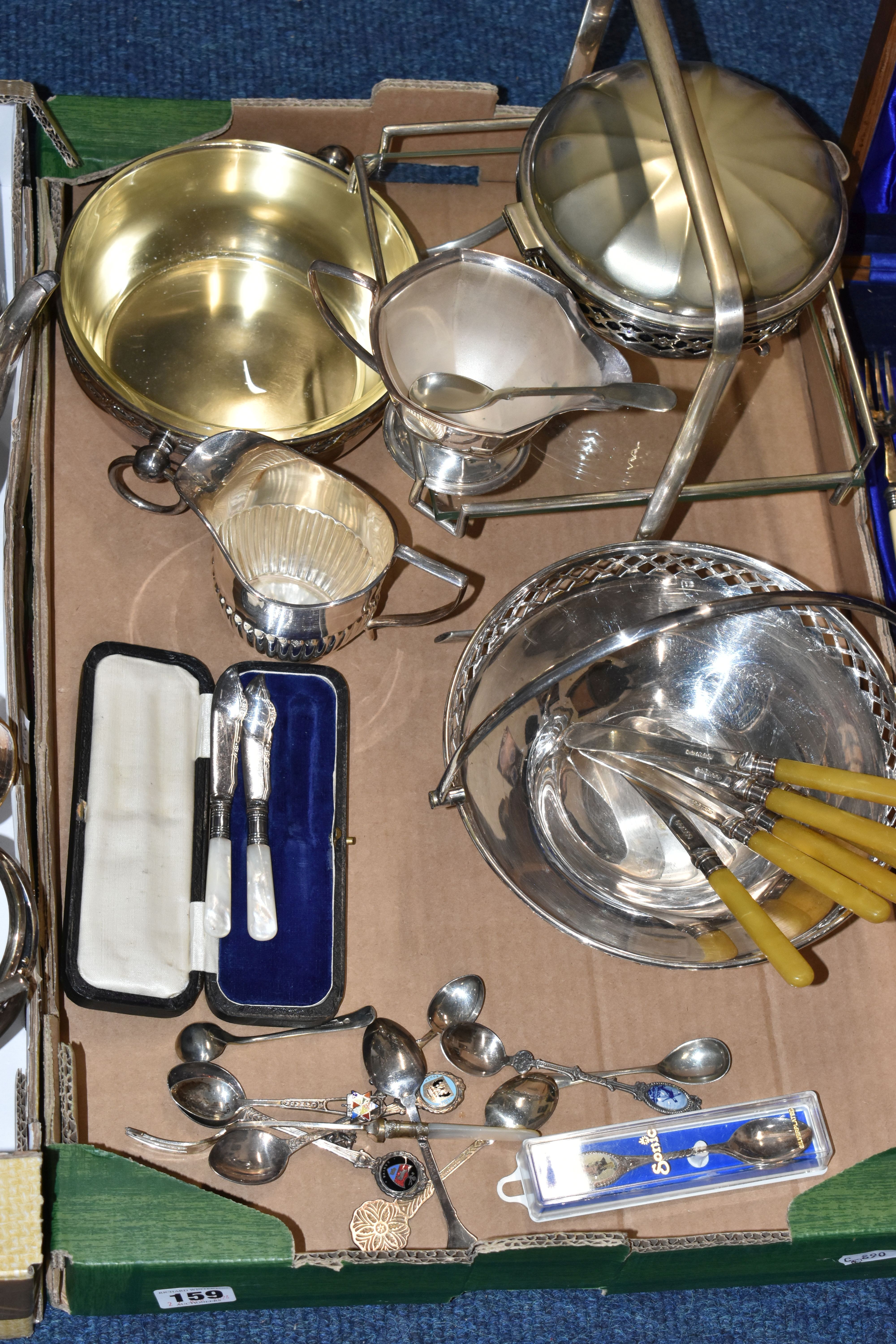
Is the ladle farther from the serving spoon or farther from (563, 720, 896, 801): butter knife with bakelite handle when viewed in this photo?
(563, 720, 896, 801): butter knife with bakelite handle

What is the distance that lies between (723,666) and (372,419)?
28 centimetres

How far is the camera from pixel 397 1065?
28.5 inches

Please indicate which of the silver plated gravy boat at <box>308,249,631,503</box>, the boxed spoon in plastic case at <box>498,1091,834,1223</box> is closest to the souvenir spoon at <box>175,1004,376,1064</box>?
the boxed spoon in plastic case at <box>498,1091,834,1223</box>

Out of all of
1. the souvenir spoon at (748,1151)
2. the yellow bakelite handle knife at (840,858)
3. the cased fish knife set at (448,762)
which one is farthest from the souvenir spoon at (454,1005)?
the yellow bakelite handle knife at (840,858)

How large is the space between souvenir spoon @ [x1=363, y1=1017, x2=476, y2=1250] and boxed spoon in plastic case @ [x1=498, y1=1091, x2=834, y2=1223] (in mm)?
59

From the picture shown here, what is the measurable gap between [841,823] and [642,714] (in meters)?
0.19

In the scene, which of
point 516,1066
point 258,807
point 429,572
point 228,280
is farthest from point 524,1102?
point 228,280

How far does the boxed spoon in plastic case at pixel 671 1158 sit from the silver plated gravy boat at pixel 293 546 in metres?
0.33

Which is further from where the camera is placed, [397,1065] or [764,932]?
[397,1065]

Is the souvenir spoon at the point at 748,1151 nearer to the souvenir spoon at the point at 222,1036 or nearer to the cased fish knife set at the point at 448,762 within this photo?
the cased fish knife set at the point at 448,762

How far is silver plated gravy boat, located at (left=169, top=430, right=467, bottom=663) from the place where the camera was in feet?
2.42

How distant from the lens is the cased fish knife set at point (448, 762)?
2.23ft

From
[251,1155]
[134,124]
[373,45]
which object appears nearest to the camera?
[251,1155]

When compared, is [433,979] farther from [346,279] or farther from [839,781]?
[346,279]
